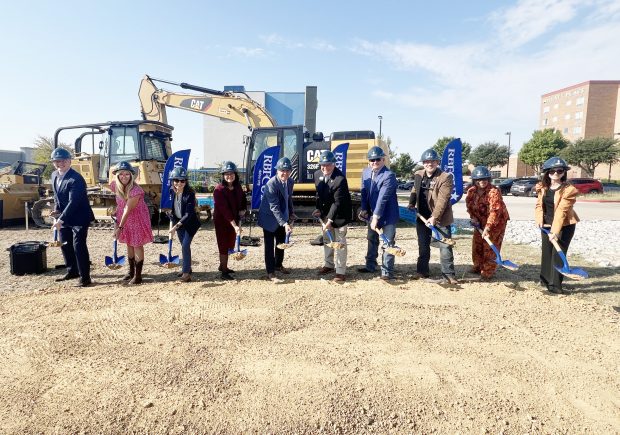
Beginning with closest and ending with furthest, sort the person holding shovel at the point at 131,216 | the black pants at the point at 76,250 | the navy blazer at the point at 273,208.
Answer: the person holding shovel at the point at 131,216, the black pants at the point at 76,250, the navy blazer at the point at 273,208

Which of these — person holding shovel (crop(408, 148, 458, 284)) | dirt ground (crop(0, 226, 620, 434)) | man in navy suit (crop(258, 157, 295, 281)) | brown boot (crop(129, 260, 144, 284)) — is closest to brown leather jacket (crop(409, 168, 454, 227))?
person holding shovel (crop(408, 148, 458, 284))

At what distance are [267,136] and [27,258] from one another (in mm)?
6649

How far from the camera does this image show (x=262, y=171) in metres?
9.38

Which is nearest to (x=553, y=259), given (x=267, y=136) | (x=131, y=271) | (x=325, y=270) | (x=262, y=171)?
(x=325, y=270)

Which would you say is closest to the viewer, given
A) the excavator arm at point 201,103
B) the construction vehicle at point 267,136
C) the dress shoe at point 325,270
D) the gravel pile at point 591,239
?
the dress shoe at point 325,270

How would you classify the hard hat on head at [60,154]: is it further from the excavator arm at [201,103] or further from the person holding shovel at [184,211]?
the excavator arm at [201,103]

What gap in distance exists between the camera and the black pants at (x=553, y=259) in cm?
474

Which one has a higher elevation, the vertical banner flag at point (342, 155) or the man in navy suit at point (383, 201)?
the vertical banner flag at point (342, 155)

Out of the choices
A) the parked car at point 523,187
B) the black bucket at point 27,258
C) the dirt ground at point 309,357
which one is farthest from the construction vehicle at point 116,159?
the parked car at point 523,187

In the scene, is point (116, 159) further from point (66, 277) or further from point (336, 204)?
point (336, 204)

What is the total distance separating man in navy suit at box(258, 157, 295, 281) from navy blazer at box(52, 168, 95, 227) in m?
2.56

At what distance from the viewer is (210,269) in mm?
6293

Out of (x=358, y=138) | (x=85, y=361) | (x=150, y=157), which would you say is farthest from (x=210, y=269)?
(x=358, y=138)

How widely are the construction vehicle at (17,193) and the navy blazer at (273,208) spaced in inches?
349
